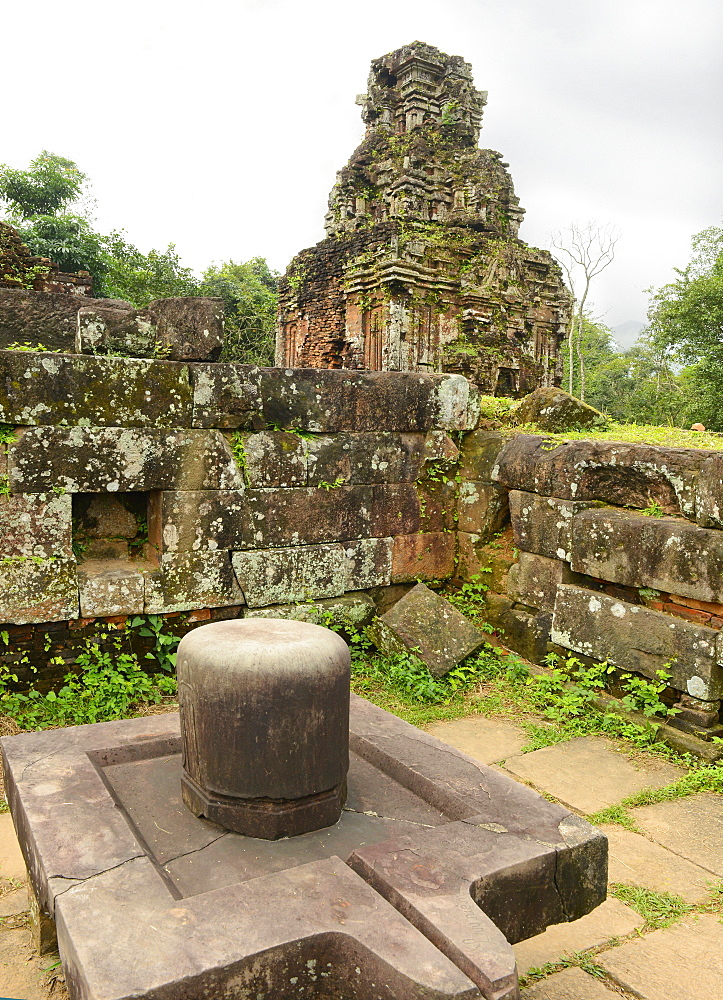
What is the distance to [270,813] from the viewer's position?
241cm

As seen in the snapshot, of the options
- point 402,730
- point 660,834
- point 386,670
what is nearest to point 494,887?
point 402,730

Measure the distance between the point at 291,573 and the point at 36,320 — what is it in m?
2.91

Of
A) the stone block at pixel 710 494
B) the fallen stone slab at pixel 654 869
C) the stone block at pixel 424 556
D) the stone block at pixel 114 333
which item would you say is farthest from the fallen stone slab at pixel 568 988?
the stone block at pixel 114 333

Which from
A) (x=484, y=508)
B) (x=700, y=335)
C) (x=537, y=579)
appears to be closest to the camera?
(x=537, y=579)

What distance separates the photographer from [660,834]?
336 cm

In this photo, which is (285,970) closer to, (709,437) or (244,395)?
(244,395)

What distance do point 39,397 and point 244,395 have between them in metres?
1.32

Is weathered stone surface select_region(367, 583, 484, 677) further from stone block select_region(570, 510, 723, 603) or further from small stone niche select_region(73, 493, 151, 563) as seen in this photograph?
small stone niche select_region(73, 493, 151, 563)

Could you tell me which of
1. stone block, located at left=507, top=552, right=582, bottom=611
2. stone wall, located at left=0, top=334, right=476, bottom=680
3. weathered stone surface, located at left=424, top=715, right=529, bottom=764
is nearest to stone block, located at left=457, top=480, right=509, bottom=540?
stone wall, located at left=0, top=334, right=476, bottom=680

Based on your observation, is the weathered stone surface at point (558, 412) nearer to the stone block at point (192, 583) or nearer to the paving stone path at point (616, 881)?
the paving stone path at point (616, 881)

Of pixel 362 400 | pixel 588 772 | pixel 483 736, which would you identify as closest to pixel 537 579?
pixel 483 736

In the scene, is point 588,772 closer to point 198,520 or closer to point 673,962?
point 673,962

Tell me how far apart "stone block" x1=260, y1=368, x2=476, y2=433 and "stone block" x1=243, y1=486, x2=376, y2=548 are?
1.62ft

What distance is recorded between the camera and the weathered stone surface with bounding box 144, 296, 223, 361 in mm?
4836
